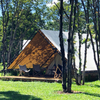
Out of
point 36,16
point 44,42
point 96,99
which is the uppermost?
point 36,16

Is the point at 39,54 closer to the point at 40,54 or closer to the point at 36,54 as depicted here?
the point at 40,54

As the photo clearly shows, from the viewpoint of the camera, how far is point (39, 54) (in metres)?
15.5

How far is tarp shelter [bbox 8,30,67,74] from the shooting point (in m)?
15.2

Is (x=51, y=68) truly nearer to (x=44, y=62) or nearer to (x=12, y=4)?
(x=44, y=62)

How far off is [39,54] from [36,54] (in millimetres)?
240

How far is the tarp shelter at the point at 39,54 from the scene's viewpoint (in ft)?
49.9

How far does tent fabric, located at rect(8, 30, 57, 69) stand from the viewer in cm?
1523

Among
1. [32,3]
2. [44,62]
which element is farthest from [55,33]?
[32,3]

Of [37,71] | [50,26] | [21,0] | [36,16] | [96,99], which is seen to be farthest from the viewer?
[50,26]

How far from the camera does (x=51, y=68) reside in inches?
610

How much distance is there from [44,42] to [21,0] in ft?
17.9

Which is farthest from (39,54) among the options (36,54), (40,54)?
(36,54)

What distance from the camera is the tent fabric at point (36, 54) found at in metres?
15.2

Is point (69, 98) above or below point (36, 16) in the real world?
below
